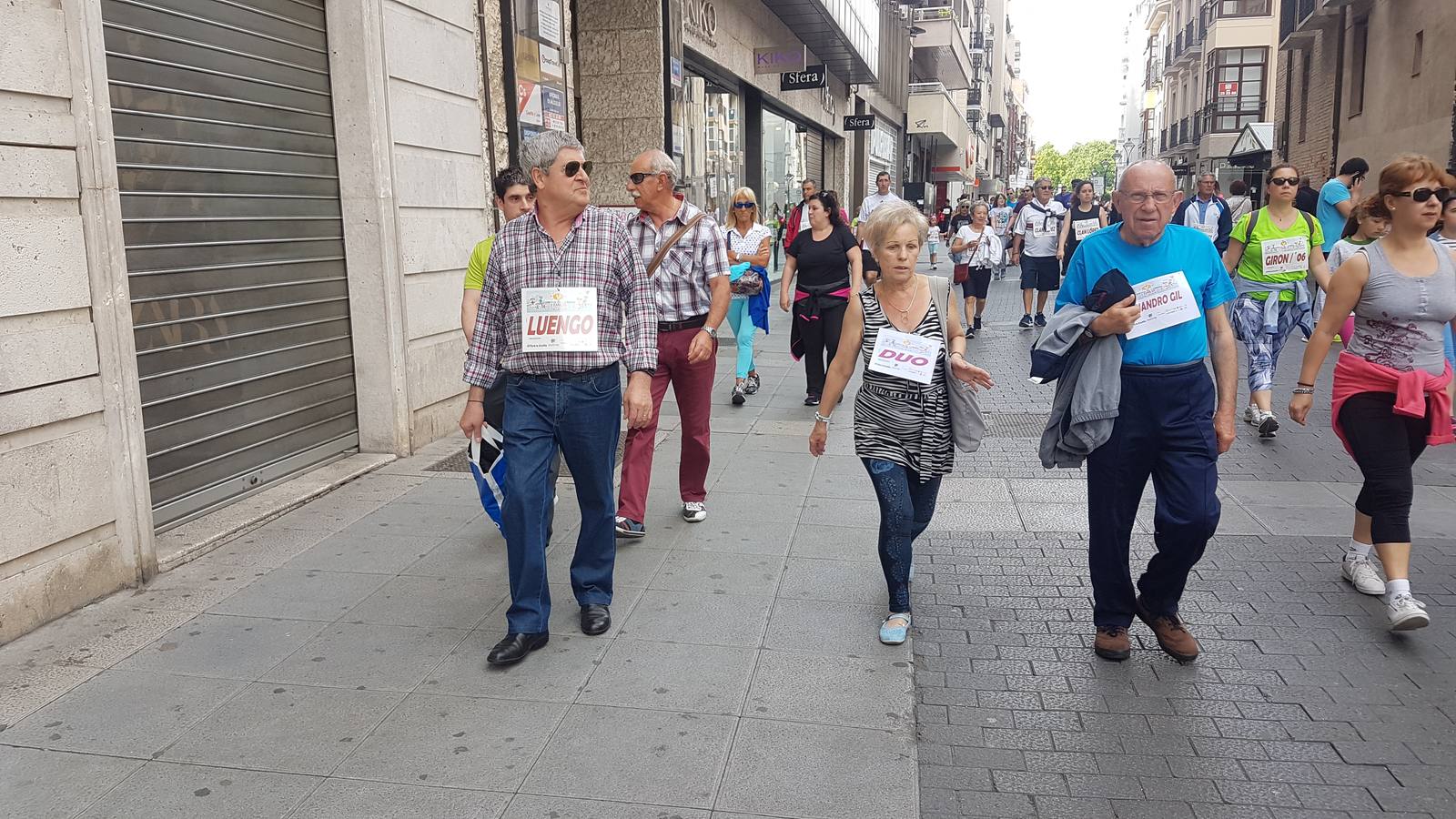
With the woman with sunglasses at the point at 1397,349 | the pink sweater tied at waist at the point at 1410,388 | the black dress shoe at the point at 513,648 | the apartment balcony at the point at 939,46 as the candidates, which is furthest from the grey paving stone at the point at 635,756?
the apartment balcony at the point at 939,46

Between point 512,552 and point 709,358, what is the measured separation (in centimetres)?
190

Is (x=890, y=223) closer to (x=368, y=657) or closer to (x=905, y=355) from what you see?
(x=905, y=355)

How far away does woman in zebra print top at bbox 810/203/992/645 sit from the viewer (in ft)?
13.7

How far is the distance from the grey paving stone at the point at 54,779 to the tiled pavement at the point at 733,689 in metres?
0.01

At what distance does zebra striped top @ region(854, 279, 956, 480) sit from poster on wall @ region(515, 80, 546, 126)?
235 inches

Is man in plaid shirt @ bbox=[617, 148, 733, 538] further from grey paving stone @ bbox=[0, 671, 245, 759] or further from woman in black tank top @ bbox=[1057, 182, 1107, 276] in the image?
woman in black tank top @ bbox=[1057, 182, 1107, 276]

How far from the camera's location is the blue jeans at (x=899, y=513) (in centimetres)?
422

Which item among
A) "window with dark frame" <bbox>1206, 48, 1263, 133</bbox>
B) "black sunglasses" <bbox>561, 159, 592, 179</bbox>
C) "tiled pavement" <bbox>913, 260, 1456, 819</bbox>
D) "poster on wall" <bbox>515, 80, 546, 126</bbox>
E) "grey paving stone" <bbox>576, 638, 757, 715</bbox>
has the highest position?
"window with dark frame" <bbox>1206, 48, 1263, 133</bbox>

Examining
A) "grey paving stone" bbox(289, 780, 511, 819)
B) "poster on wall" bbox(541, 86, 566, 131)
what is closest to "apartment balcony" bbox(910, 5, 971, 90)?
"poster on wall" bbox(541, 86, 566, 131)

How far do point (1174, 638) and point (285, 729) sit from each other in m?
3.05

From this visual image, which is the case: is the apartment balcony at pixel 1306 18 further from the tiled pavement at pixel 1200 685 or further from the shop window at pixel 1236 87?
the tiled pavement at pixel 1200 685

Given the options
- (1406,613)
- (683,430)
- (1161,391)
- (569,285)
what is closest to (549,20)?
(683,430)

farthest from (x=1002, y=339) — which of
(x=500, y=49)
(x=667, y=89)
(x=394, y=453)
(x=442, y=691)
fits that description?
(x=442, y=691)

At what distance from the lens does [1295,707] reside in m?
3.65
